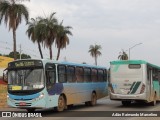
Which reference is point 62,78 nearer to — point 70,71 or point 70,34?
A: point 70,71

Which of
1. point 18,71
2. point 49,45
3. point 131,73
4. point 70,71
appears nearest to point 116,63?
point 131,73

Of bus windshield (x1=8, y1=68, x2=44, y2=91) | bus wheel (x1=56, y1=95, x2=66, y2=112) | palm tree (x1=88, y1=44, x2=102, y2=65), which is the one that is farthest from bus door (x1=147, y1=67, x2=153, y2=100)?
palm tree (x1=88, y1=44, x2=102, y2=65)

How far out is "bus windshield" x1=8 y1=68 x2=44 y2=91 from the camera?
19516 mm

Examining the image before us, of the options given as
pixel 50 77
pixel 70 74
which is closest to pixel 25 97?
pixel 50 77

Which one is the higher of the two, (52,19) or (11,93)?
(52,19)

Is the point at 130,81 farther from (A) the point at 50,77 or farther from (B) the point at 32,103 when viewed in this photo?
(B) the point at 32,103

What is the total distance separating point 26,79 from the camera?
1969cm

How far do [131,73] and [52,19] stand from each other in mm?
35746

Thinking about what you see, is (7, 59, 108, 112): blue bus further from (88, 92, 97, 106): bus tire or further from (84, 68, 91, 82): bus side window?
(88, 92, 97, 106): bus tire

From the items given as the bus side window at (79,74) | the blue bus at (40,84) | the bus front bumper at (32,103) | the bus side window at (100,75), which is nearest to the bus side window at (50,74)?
the blue bus at (40,84)

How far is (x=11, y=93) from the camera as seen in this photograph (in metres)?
20.0

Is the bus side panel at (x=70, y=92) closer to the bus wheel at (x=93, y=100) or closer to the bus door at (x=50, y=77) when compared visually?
the bus door at (x=50, y=77)

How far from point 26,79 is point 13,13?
29924 mm

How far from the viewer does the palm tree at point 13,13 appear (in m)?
48.1
